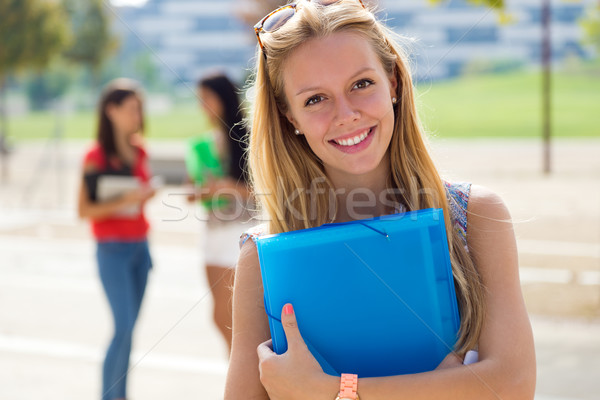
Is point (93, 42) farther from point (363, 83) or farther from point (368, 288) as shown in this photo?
point (368, 288)

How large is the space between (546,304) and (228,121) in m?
2.92

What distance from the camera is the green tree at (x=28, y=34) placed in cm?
2033

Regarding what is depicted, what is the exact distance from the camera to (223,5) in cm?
8938

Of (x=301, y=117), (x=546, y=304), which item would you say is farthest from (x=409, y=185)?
(x=546, y=304)

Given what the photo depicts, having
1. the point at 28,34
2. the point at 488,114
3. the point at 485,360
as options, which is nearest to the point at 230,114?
the point at 485,360

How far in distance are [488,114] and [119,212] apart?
41341mm

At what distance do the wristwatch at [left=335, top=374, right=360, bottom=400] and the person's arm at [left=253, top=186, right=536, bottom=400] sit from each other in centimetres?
1

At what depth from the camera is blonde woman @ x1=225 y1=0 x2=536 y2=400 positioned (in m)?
1.29

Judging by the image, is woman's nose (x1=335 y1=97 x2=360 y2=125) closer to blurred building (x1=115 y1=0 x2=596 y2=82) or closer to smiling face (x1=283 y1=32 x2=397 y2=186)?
smiling face (x1=283 y1=32 x2=397 y2=186)

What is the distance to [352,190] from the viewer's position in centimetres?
157

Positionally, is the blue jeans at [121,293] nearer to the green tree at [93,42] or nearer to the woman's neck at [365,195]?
the woman's neck at [365,195]

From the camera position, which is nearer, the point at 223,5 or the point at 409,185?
the point at 409,185

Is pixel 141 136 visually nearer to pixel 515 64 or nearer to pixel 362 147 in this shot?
pixel 362 147

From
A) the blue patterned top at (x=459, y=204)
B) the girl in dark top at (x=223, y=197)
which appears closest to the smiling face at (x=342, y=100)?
the blue patterned top at (x=459, y=204)
